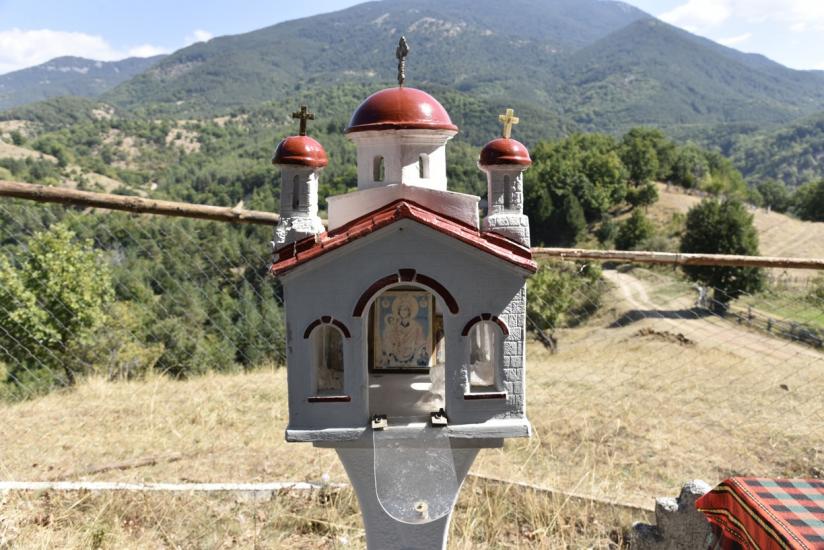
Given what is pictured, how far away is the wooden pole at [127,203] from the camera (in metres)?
3.88

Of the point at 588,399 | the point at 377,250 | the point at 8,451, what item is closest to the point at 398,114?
the point at 377,250

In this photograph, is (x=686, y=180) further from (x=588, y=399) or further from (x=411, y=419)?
(x=411, y=419)

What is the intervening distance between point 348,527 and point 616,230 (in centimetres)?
4906

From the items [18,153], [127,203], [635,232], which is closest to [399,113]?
[127,203]

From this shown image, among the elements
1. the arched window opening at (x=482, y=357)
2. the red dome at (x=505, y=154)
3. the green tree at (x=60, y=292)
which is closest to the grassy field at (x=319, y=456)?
the arched window opening at (x=482, y=357)

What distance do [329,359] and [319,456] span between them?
2919mm

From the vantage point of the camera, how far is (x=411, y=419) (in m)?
2.91

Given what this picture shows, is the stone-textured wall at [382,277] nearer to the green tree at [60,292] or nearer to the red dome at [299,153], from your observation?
the red dome at [299,153]

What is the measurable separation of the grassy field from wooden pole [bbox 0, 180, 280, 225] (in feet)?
8.03

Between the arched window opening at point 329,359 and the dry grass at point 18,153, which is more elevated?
the dry grass at point 18,153

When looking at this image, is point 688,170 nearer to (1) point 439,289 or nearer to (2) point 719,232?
(2) point 719,232

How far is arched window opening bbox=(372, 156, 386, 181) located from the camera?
10.5 ft

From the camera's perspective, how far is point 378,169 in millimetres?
3229

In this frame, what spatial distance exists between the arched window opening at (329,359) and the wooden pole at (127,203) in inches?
40.9
